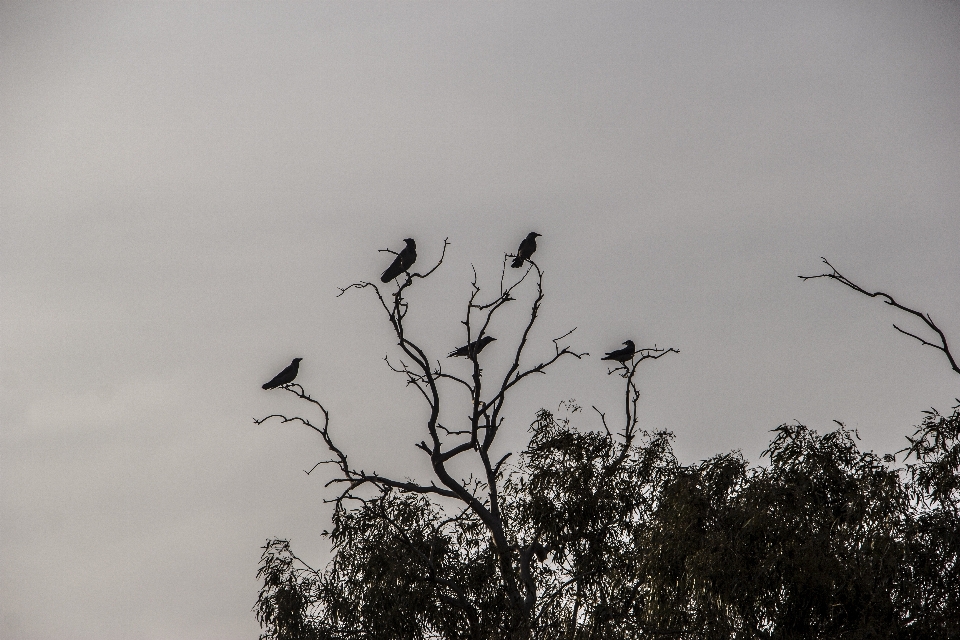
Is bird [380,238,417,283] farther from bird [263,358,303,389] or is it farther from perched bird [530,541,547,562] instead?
perched bird [530,541,547,562]

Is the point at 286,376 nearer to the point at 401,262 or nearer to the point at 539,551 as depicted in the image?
the point at 401,262

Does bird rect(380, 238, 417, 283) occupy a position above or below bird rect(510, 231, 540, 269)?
below

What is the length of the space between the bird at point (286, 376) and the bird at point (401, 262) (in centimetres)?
219

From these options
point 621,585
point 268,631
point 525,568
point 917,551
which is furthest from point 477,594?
point 917,551

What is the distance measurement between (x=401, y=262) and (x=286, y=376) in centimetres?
281

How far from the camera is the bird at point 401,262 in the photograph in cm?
1230

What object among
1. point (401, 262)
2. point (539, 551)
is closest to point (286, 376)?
point (401, 262)

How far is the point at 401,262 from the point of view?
12.3 m

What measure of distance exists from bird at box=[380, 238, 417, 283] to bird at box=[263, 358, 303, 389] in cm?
219

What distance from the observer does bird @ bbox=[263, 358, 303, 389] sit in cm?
1388

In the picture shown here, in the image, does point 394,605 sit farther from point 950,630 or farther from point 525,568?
point 950,630

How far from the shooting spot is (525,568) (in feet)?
38.9

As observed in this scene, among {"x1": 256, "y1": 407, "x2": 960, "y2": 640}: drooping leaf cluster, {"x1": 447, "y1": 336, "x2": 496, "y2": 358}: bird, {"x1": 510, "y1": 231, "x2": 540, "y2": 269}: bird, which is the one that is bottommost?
{"x1": 256, "y1": 407, "x2": 960, "y2": 640}: drooping leaf cluster

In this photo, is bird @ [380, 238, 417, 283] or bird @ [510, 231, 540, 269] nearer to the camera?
bird @ [380, 238, 417, 283]
